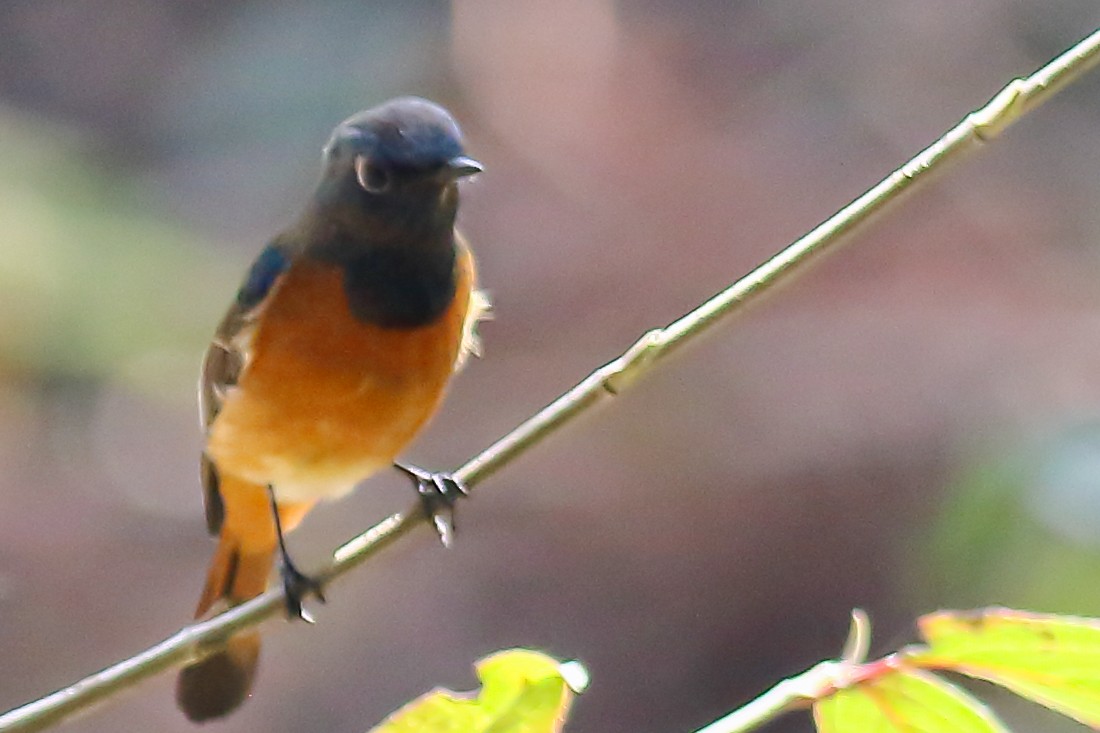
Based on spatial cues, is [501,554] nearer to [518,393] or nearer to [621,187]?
[518,393]

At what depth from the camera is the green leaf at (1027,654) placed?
0.45 m

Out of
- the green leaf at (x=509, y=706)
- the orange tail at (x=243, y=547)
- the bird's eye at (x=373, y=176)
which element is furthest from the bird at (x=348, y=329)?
the green leaf at (x=509, y=706)

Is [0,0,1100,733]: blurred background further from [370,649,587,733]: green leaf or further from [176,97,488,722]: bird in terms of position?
[370,649,587,733]: green leaf

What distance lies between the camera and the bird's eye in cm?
90

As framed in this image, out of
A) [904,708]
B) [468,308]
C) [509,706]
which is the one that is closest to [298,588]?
[468,308]

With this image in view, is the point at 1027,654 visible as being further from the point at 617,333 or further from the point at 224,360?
the point at 617,333

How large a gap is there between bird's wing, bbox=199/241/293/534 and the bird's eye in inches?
5.4

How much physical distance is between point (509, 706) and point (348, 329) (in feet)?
1.69

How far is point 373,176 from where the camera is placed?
909 millimetres

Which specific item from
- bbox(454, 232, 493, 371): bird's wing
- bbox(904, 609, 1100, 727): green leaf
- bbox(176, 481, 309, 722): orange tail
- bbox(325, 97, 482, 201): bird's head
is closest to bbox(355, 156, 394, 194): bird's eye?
bbox(325, 97, 482, 201): bird's head

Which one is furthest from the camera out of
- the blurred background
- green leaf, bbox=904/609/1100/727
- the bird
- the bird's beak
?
the blurred background

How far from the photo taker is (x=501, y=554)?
217 cm

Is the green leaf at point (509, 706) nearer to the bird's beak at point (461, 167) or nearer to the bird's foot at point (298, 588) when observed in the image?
the bird's foot at point (298, 588)

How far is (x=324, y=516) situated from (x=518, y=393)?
396 mm
